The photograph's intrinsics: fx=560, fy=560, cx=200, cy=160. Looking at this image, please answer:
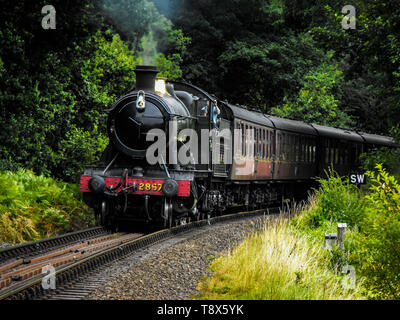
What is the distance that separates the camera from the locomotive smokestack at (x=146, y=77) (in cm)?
1307

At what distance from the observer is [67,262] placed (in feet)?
28.5

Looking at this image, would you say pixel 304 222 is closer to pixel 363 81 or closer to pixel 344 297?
pixel 344 297

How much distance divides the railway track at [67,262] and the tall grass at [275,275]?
1.71m

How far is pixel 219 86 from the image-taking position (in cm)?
3127

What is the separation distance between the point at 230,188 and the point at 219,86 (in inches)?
582

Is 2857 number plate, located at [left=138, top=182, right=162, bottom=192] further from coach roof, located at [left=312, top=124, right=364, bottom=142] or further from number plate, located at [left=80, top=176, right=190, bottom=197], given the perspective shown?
coach roof, located at [left=312, top=124, right=364, bottom=142]

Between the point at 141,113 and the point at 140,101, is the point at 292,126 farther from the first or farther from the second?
the point at 140,101

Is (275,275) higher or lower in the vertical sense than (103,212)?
lower

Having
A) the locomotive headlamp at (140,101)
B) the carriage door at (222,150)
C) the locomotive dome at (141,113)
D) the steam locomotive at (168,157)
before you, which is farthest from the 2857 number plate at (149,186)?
the carriage door at (222,150)

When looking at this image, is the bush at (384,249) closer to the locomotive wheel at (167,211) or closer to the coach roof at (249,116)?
the locomotive wheel at (167,211)

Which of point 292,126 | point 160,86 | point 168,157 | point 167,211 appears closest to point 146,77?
point 160,86

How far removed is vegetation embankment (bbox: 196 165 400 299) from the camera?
6.84m

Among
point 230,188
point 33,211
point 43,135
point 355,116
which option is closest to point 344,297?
point 33,211

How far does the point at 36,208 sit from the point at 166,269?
5161mm
